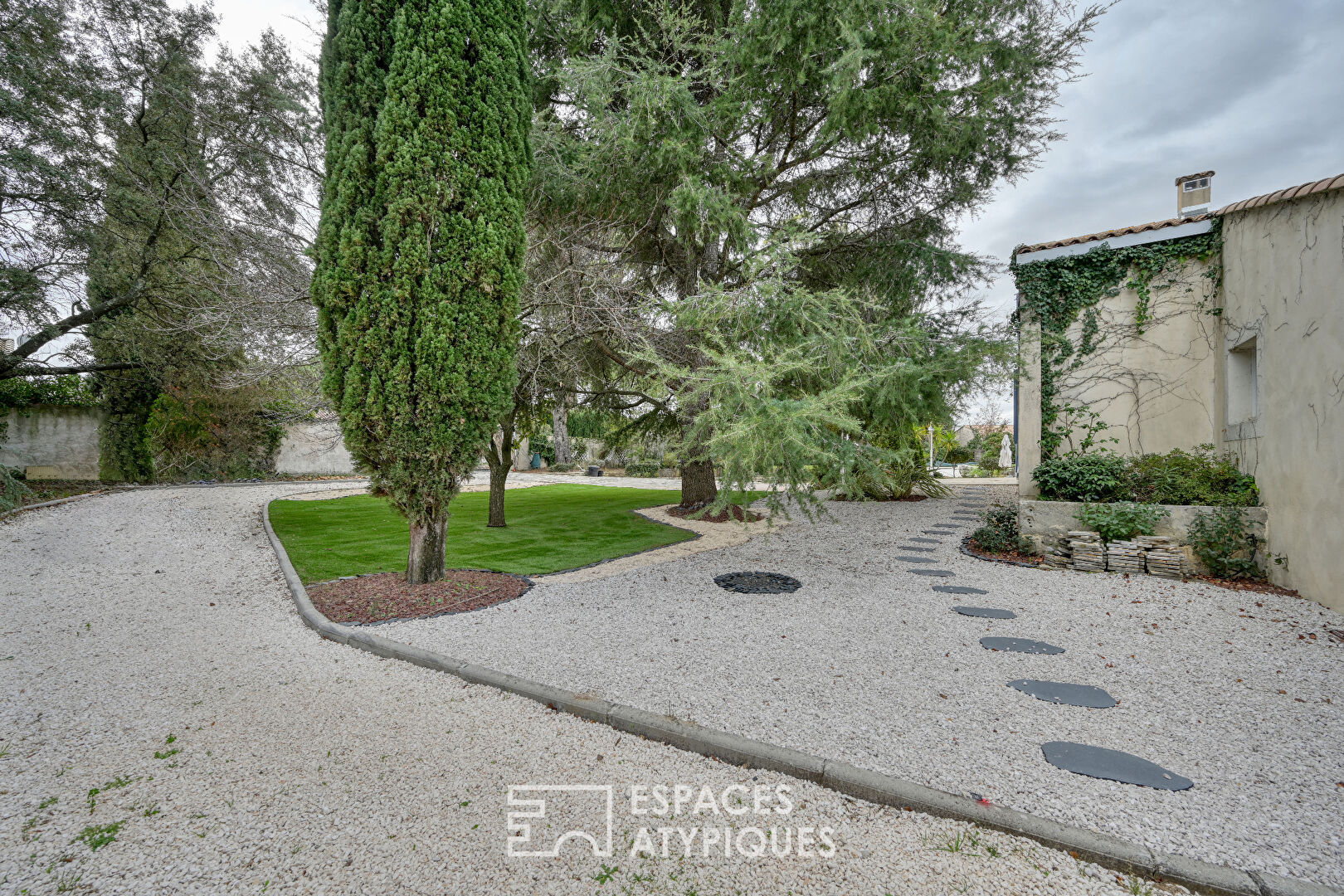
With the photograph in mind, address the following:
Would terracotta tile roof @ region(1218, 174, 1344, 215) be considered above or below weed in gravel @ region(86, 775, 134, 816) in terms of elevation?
above

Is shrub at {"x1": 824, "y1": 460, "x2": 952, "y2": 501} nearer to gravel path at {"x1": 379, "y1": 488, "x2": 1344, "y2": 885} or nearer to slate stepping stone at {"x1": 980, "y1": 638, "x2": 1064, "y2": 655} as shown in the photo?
gravel path at {"x1": 379, "y1": 488, "x2": 1344, "y2": 885}

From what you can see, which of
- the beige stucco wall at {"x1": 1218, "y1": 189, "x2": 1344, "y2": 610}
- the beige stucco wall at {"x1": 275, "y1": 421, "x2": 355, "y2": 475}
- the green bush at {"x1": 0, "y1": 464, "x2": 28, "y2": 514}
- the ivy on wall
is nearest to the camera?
the beige stucco wall at {"x1": 1218, "y1": 189, "x2": 1344, "y2": 610}

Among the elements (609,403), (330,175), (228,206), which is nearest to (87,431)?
(228,206)

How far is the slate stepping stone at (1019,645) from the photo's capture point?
12.8ft

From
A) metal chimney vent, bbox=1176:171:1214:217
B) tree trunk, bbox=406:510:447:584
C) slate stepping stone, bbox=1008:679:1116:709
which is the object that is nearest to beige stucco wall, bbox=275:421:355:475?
tree trunk, bbox=406:510:447:584

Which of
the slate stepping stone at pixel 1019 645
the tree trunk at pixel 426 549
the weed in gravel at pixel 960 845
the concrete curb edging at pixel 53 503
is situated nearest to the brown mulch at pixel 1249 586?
the slate stepping stone at pixel 1019 645

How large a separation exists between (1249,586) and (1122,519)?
1.17 meters

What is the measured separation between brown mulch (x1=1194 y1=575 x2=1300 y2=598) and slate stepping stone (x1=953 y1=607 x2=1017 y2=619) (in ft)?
9.15

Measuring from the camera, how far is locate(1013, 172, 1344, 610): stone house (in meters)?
4.80

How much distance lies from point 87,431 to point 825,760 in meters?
20.3

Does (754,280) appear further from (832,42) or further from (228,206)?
(228,206)

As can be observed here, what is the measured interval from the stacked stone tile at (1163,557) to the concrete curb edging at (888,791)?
5.48 meters

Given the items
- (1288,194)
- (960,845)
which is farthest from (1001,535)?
(960,845)

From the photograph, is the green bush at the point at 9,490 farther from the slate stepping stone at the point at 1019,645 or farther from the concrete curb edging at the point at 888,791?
the slate stepping stone at the point at 1019,645
